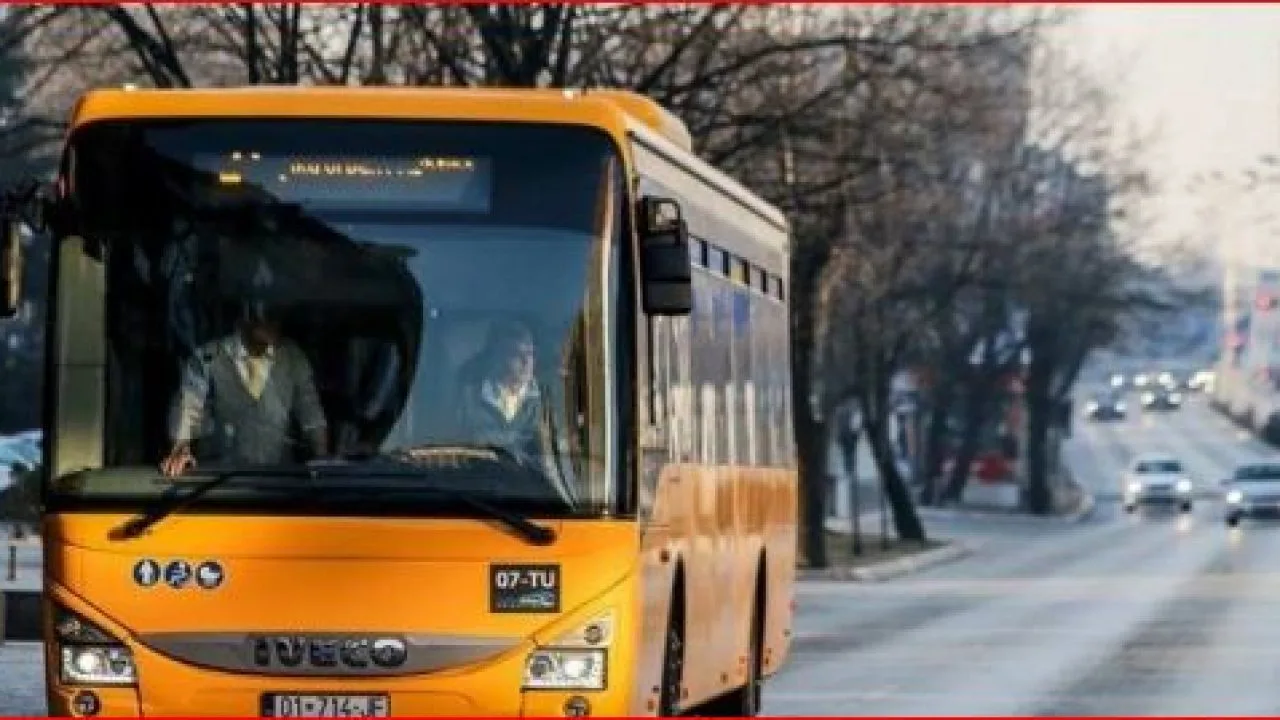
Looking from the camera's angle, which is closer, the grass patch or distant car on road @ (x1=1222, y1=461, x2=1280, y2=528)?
the grass patch

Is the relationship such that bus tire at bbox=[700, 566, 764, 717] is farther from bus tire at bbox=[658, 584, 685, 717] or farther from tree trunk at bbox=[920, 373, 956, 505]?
tree trunk at bbox=[920, 373, 956, 505]

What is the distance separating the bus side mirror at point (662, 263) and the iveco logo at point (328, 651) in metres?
1.69

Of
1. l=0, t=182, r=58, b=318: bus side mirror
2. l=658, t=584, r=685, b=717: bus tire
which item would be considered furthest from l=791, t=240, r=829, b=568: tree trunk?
l=0, t=182, r=58, b=318: bus side mirror

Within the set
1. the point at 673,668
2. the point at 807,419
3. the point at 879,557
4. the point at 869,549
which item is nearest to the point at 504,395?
the point at 673,668

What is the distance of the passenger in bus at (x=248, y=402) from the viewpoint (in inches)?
543

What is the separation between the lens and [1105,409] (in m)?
147

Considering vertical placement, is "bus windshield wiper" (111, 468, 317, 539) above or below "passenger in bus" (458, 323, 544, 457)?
below

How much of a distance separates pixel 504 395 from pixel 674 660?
236cm

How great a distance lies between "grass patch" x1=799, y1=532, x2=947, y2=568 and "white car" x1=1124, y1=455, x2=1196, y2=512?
22492 millimetres

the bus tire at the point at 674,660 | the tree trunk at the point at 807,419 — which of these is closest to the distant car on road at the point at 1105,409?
the tree trunk at the point at 807,419

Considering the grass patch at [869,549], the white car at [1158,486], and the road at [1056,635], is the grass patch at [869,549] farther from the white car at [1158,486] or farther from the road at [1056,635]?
the white car at [1158,486]

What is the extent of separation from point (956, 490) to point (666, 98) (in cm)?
5623

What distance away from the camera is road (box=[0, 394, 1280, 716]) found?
955 inches

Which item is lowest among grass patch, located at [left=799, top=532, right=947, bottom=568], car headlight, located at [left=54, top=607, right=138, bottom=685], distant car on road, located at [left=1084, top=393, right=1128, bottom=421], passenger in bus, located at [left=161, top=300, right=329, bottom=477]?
grass patch, located at [left=799, top=532, right=947, bottom=568]
